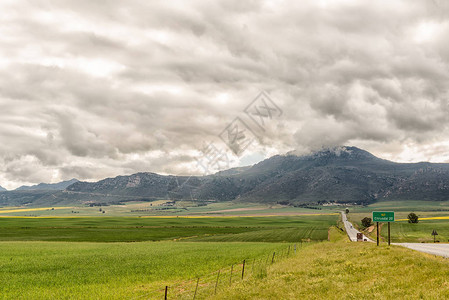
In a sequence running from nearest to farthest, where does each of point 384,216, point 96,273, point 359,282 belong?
point 359,282 < point 96,273 < point 384,216

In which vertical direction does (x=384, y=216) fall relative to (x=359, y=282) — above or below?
above

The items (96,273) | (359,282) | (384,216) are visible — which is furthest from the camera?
(384,216)

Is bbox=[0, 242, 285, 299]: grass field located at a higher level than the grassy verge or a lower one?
lower

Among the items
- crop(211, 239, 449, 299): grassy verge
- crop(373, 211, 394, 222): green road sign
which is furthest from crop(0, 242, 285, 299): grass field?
crop(373, 211, 394, 222): green road sign

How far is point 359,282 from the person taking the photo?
2688 cm

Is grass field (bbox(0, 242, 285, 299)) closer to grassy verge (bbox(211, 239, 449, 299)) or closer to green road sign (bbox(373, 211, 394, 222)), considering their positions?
grassy verge (bbox(211, 239, 449, 299))

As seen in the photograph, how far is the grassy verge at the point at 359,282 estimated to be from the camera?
71.2ft

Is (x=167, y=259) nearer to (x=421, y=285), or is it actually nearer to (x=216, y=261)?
(x=216, y=261)

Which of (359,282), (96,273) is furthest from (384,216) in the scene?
(96,273)

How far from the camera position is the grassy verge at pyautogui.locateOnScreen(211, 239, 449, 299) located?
21716mm

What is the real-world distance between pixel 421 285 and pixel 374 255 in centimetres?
1734

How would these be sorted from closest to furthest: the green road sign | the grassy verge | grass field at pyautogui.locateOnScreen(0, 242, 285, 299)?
the grassy verge
grass field at pyautogui.locateOnScreen(0, 242, 285, 299)
the green road sign

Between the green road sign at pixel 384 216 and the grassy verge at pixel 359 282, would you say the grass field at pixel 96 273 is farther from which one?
the green road sign at pixel 384 216

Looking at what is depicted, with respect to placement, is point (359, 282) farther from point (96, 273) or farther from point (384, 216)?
point (384, 216)
